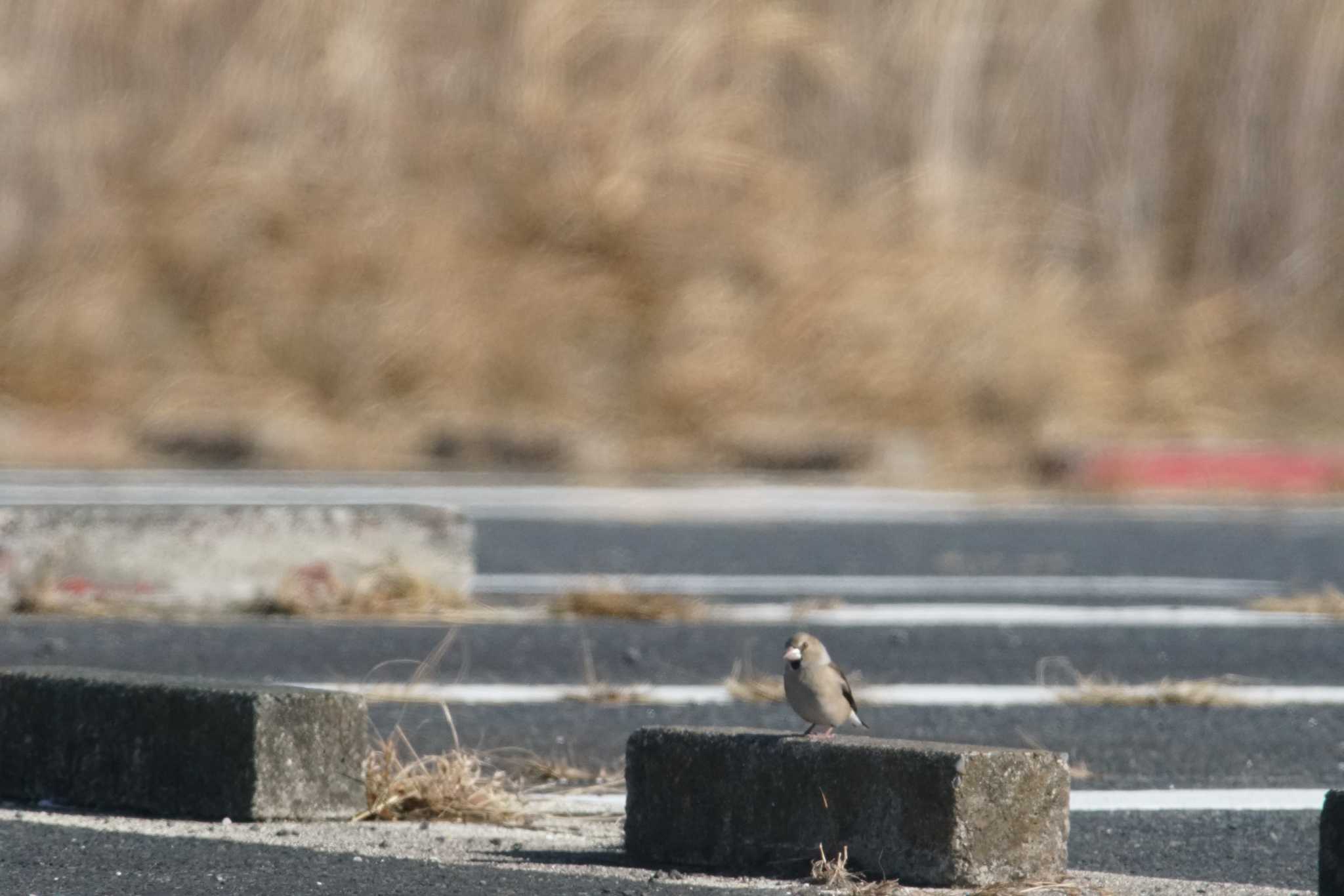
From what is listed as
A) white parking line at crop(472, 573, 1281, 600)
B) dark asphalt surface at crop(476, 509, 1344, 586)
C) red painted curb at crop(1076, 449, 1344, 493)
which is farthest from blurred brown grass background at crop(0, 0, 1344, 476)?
white parking line at crop(472, 573, 1281, 600)

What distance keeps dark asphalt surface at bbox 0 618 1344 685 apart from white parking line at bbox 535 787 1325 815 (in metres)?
1.93

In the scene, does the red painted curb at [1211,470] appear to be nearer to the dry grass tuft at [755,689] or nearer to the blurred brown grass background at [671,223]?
the blurred brown grass background at [671,223]

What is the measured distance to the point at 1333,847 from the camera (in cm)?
435

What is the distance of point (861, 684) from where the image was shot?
781cm

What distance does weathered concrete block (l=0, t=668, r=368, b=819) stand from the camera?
523 centimetres

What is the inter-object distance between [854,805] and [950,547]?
8369 mm

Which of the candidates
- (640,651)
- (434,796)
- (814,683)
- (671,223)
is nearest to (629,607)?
(640,651)

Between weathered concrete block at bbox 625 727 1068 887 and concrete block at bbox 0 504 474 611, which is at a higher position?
concrete block at bbox 0 504 474 611

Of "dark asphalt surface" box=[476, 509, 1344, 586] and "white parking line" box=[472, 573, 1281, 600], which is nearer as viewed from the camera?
"white parking line" box=[472, 573, 1281, 600]

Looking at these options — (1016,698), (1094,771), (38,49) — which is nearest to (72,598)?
(1016,698)

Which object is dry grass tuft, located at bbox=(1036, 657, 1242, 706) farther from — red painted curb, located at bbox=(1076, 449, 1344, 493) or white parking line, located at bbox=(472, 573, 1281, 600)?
red painted curb, located at bbox=(1076, 449, 1344, 493)

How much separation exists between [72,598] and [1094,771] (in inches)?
178

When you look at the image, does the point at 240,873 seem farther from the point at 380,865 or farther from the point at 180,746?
the point at 180,746

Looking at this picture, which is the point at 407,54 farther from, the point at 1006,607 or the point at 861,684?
the point at 861,684
